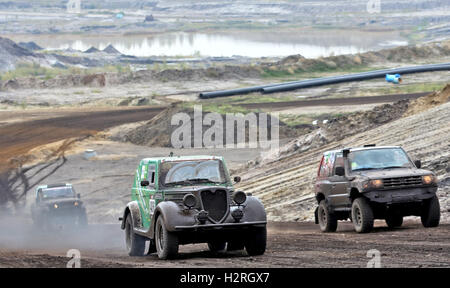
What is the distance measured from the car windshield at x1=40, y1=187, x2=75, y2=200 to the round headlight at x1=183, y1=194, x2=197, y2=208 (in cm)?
1736

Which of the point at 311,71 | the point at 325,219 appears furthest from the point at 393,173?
the point at 311,71

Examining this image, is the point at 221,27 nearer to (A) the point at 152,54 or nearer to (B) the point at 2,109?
(A) the point at 152,54

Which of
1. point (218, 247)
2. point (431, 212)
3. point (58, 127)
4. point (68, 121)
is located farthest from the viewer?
point (68, 121)

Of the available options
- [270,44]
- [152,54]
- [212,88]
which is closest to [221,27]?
[270,44]

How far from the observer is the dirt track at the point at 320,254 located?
1325 cm

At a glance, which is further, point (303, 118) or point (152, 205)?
point (303, 118)

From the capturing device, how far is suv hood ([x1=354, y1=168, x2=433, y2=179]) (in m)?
18.2

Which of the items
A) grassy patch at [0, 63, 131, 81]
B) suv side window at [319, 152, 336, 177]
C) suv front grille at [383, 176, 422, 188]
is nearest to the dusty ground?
suv front grille at [383, 176, 422, 188]

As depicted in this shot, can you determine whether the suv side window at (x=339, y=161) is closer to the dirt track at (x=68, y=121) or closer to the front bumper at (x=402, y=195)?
the front bumper at (x=402, y=195)

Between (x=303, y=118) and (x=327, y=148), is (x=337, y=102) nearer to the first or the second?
(x=303, y=118)

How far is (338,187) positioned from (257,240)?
16.9ft

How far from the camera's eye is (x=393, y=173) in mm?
18453

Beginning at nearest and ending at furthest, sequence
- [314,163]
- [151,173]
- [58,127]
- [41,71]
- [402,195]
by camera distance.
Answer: [151,173] < [402,195] < [314,163] < [58,127] < [41,71]

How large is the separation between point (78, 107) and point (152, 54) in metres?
70.1
